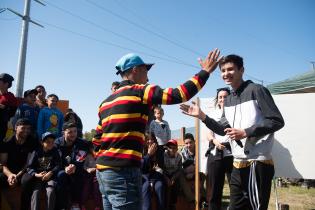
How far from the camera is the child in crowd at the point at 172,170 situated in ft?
20.5

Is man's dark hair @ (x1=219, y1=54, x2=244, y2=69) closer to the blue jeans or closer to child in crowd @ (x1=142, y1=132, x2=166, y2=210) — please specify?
the blue jeans

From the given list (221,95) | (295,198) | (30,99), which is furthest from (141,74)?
(295,198)

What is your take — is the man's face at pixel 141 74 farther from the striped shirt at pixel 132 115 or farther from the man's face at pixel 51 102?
the man's face at pixel 51 102

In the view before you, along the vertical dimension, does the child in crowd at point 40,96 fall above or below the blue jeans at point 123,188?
above

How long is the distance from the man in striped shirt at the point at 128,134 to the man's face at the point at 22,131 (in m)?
3.51

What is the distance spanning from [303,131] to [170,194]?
289 cm

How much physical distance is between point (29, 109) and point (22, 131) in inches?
40.2

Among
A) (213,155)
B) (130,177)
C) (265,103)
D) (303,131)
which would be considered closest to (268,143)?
(265,103)

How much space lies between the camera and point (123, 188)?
2402 millimetres

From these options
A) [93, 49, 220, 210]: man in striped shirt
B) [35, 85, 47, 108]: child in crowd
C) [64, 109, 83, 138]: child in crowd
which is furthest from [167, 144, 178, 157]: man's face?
[93, 49, 220, 210]: man in striped shirt

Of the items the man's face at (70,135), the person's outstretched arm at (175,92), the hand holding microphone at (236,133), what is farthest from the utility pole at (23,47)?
the hand holding microphone at (236,133)

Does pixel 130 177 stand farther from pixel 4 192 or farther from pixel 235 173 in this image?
pixel 4 192

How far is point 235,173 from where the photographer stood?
309 cm

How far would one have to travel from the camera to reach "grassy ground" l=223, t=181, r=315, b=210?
688 centimetres
